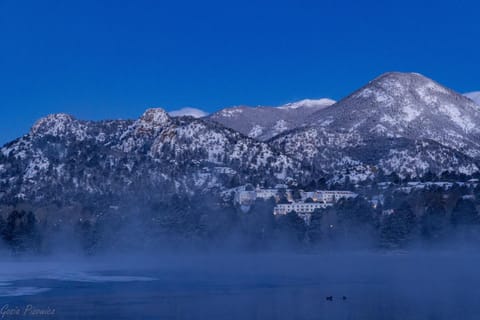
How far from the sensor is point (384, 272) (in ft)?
273

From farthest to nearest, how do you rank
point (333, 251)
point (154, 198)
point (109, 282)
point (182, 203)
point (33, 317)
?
point (154, 198), point (182, 203), point (333, 251), point (109, 282), point (33, 317)

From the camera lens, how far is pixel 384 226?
151 meters

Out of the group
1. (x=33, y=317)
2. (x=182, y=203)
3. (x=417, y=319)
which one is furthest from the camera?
(x=182, y=203)

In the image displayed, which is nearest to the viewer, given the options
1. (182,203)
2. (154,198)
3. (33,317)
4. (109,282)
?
(33,317)

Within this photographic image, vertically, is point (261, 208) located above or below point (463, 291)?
above

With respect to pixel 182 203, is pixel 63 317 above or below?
below

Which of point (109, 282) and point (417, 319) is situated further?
point (109, 282)

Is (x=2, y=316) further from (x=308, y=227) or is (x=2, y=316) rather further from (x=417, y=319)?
(x=308, y=227)

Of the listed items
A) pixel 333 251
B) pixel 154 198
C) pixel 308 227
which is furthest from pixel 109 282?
pixel 154 198

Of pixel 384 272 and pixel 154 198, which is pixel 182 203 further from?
pixel 384 272

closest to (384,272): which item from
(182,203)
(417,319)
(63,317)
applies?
(417,319)

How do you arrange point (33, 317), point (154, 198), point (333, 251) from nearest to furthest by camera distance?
1. point (33, 317)
2. point (333, 251)
3. point (154, 198)

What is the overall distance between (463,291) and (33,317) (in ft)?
113

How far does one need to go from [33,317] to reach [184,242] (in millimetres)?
114384
